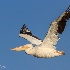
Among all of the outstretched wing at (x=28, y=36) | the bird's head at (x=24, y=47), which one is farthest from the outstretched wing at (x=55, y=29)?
the outstretched wing at (x=28, y=36)

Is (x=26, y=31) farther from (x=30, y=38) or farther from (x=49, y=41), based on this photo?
(x=49, y=41)

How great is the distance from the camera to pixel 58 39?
30.6m

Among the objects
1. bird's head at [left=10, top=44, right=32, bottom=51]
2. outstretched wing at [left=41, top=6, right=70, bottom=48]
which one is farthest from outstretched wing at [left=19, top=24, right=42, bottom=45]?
outstretched wing at [left=41, top=6, right=70, bottom=48]

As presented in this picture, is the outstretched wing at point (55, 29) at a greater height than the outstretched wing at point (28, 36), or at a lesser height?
lesser

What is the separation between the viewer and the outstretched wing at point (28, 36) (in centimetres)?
3372

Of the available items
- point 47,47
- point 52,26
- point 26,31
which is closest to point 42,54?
point 47,47

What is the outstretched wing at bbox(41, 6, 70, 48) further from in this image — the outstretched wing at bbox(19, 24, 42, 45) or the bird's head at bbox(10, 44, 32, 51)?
the outstretched wing at bbox(19, 24, 42, 45)

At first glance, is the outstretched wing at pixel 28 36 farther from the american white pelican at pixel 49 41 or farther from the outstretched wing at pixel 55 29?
the outstretched wing at pixel 55 29

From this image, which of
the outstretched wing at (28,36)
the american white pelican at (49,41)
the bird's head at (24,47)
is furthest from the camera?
the outstretched wing at (28,36)

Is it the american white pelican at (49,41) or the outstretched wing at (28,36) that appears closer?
the american white pelican at (49,41)

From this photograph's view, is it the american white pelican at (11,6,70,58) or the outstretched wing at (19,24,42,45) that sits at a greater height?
the outstretched wing at (19,24,42,45)

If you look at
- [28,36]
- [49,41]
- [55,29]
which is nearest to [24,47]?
[28,36]

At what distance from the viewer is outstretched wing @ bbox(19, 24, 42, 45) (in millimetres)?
33719

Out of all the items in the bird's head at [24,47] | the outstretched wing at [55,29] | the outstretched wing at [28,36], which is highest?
the outstretched wing at [28,36]
